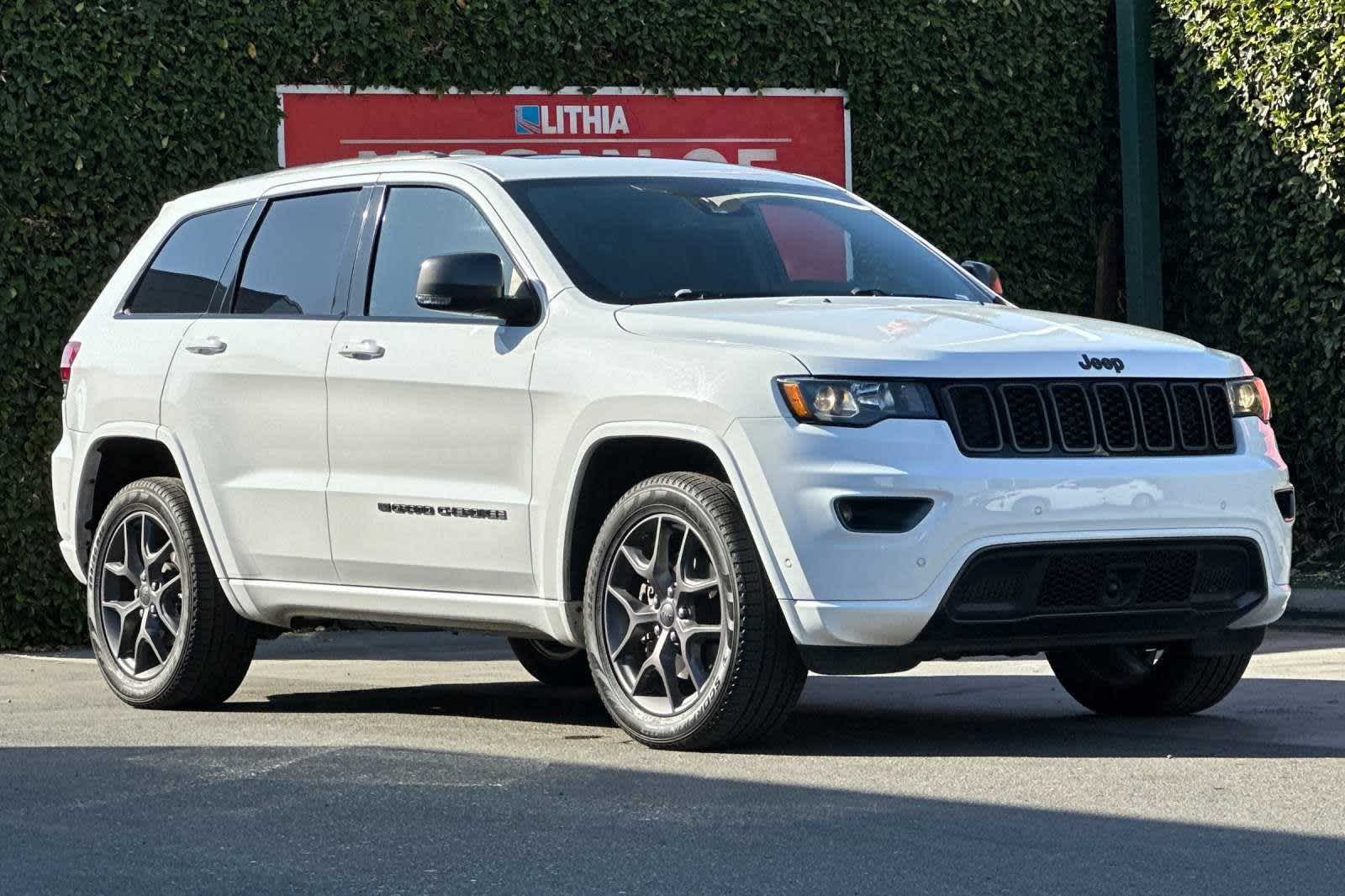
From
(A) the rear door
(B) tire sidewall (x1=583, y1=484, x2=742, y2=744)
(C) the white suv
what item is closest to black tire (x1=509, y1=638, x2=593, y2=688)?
(C) the white suv

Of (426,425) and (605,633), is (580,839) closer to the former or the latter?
(605,633)

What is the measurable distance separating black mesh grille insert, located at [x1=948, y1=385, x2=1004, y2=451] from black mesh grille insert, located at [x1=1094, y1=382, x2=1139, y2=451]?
38cm

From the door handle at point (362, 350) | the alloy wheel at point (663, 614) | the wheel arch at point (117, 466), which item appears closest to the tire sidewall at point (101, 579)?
the wheel arch at point (117, 466)

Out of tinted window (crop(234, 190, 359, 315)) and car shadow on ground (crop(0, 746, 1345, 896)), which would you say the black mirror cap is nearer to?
tinted window (crop(234, 190, 359, 315))

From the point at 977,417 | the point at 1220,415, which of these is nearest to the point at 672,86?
the point at 1220,415

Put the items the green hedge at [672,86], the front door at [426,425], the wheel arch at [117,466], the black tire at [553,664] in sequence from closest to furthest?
the front door at [426,425]
the wheel arch at [117,466]
the black tire at [553,664]
the green hedge at [672,86]

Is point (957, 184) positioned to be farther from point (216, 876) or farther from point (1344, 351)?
point (216, 876)

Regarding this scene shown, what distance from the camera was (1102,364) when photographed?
7.14 meters

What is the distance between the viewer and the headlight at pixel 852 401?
6785 millimetres

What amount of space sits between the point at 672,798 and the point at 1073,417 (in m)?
1.69

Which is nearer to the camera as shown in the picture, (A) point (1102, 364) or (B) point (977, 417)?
(B) point (977, 417)

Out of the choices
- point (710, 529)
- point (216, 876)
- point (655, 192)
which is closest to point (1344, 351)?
point (655, 192)

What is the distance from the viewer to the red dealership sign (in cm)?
1262

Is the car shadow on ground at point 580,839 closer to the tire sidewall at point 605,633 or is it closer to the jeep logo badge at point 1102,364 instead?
the tire sidewall at point 605,633
